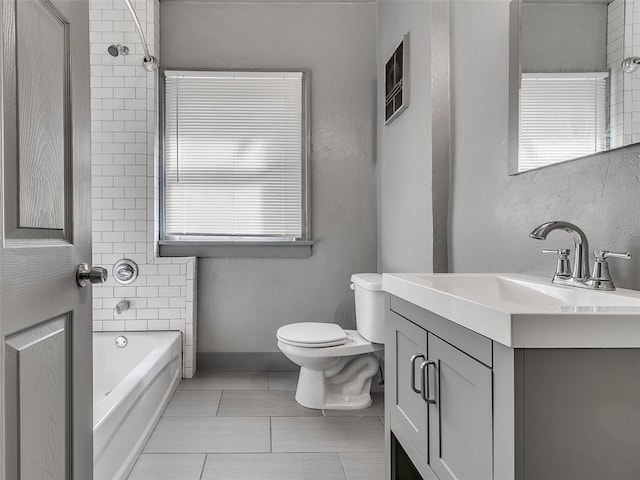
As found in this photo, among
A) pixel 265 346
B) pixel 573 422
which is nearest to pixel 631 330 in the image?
pixel 573 422

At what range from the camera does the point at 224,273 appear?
141 inches

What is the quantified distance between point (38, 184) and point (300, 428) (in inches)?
77.6

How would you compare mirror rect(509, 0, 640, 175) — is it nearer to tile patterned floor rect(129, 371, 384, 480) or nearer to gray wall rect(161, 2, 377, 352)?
tile patterned floor rect(129, 371, 384, 480)

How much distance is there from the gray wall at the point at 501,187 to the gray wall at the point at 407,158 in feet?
0.56

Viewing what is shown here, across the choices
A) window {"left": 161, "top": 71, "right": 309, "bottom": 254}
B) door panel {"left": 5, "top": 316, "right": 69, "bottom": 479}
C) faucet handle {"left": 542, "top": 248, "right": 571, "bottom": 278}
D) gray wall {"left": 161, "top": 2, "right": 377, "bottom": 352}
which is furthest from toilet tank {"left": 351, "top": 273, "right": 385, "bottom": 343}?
door panel {"left": 5, "top": 316, "right": 69, "bottom": 479}

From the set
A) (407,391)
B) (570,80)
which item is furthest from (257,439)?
(570,80)

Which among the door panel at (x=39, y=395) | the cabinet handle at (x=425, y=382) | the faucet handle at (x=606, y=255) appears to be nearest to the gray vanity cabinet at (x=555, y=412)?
the cabinet handle at (x=425, y=382)

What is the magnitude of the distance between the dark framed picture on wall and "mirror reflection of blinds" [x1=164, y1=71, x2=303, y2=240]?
677 millimetres

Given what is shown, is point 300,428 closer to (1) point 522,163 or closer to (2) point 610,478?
(1) point 522,163

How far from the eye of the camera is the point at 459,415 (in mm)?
1051

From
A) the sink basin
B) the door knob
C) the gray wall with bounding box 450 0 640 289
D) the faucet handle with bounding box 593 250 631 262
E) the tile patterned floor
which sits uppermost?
the gray wall with bounding box 450 0 640 289

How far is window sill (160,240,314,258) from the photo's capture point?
139 inches

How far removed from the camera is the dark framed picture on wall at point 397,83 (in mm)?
2797

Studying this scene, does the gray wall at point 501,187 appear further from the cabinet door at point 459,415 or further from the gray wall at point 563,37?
the cabinet door at point 459,415
